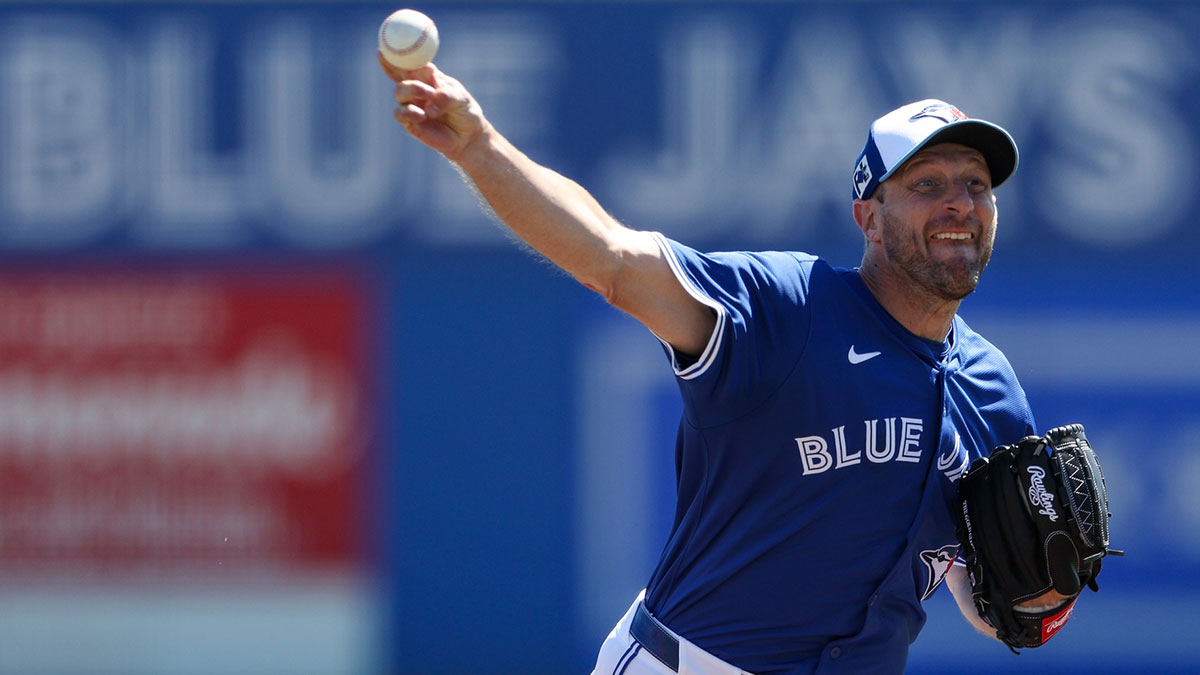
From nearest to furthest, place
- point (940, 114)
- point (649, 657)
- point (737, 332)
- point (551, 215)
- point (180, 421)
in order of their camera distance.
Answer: point (551, 215)
point (737, 332)
point (649, 657)
point (940, 114)
point (180, 421)

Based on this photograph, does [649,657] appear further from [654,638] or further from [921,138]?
[921,138]

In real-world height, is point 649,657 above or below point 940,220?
below

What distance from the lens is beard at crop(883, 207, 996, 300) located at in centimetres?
282

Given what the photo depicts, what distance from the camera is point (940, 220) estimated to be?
2.85 metres

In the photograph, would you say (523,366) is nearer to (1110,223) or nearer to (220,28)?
(220,28)

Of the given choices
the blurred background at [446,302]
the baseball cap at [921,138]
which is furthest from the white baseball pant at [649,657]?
the blurred background at [446,302]

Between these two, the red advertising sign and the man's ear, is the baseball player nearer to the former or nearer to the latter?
the man's ear

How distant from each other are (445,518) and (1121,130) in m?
3.52

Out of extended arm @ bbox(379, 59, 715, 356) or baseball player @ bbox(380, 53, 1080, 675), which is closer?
extended arm @ bbox(379, 59, 715, 356)

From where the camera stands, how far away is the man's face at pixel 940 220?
283cm

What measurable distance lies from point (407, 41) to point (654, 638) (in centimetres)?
127

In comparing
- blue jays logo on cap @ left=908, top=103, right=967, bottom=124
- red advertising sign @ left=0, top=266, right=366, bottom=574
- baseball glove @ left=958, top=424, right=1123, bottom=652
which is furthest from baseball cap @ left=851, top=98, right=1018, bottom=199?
red advertising sign @ left=0, top=266, right=366, bottom=574

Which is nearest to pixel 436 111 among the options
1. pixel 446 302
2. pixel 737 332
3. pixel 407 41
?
pixel 407 41

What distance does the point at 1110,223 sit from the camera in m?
6.43
